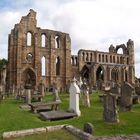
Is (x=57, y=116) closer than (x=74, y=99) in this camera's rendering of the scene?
Yes

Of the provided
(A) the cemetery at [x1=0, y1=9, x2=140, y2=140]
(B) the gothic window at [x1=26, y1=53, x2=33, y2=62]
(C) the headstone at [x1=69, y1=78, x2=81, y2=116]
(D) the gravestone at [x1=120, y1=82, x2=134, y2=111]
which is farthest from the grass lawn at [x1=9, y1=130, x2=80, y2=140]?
(B) the gothic window at [x1=26, y1=53, x2=33, y2=62]

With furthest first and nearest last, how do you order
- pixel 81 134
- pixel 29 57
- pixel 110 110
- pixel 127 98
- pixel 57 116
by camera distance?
pixel 29 57 → pixel 127 98 → pixel 57 116 → pixel 110 110 → pixel 81 134

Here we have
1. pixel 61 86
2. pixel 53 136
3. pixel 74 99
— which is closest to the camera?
pixel 53 136

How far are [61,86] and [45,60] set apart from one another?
18.5ft

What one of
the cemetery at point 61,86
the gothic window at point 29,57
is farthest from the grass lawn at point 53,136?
the gothic window at point 29,57

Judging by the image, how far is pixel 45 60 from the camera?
5303 centimetres

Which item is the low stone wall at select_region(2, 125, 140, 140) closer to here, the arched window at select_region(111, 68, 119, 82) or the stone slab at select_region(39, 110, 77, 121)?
the stone slab at select_region(39, 110, 77, 121)

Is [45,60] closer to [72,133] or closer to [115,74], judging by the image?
[115,74]

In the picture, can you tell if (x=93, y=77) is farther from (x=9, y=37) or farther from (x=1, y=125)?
(x=1, y=125)

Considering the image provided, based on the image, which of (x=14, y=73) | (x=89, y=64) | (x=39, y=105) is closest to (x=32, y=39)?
(x=14, y=73)

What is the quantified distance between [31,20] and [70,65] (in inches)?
441

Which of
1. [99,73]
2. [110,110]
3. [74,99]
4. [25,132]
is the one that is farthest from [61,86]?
[25,132]

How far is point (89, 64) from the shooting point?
6103 centimetres

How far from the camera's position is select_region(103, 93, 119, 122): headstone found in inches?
501
